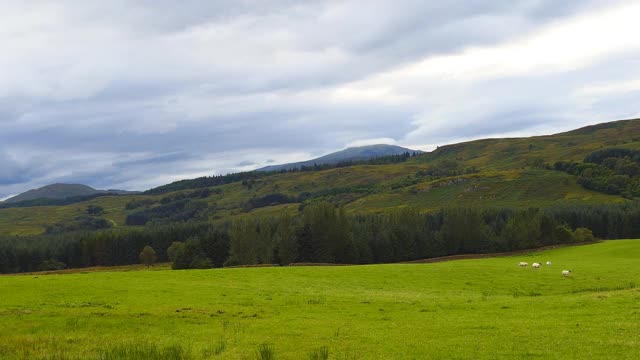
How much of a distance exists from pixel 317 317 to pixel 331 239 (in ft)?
293

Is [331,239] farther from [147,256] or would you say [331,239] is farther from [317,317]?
[317,317]

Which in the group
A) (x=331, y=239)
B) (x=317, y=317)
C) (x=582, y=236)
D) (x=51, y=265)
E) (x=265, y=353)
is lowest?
(x=582, y=236)

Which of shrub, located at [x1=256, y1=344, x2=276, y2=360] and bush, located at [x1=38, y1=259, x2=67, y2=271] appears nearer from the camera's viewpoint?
shrub, located at [x1=256, y1=344, x2=276, y2=360]

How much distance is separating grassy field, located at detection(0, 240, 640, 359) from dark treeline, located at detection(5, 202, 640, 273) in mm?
66312

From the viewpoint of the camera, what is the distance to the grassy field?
2261 centimetres

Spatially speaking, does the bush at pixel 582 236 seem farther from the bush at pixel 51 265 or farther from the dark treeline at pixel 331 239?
the bush at pixel 51 265

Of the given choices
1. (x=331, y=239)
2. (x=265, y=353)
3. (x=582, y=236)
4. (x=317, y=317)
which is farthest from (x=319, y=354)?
(x=582, y=236)

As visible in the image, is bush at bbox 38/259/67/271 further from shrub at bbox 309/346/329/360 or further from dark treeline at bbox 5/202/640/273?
shrub at bbox 309/346/329/360

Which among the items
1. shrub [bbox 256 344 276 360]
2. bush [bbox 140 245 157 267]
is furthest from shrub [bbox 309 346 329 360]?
bush [bbox 140 245 157 267]

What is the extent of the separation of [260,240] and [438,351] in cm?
10656

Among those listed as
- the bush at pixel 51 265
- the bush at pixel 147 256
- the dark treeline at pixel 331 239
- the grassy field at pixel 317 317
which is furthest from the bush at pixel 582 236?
the bush at pixel 51 265

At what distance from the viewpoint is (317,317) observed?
32188 millimetres

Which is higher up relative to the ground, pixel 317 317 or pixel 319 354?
Answer: pixel 319 354

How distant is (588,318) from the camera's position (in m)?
27.5
